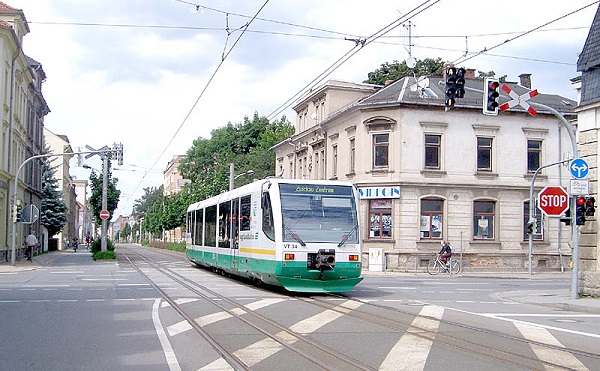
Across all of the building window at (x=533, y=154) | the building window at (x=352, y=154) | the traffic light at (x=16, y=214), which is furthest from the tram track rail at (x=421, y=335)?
the building window at (x=533, y=154)

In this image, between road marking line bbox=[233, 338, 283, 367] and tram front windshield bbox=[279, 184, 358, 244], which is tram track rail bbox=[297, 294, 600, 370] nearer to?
road marking line bbox=[233, 338, 283, 367]

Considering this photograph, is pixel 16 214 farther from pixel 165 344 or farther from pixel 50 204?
pixel 50 204

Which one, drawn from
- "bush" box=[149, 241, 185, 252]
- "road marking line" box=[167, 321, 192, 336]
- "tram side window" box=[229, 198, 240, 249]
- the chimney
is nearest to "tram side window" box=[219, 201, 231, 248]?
"tram side window" box=[229, 198, 240, 249]

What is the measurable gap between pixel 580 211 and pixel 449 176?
19.2 meters

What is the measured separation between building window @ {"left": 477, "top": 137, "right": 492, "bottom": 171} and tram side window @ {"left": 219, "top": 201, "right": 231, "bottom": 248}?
18.7 metres

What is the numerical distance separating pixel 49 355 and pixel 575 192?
47.5 feet

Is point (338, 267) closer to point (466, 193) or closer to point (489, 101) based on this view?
point (489, 101)

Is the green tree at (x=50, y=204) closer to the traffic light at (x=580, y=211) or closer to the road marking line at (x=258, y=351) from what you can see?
the traffic light at (x=580, y=211)

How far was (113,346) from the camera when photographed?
9.92 m

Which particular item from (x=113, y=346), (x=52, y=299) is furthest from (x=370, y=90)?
(x=113, y=346)

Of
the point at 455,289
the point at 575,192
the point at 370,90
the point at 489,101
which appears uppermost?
the point at 370,90

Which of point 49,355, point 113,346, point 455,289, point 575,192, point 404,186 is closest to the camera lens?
point 49,355

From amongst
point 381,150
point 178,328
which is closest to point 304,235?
point 178,328

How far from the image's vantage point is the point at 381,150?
37531mm
